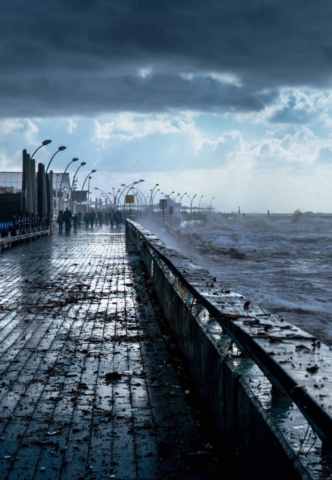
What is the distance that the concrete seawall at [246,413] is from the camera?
2.29m

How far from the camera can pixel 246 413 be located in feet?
9.84

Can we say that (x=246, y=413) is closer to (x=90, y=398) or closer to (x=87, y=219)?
(x=90, y=398)

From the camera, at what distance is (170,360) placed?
19.9 feet

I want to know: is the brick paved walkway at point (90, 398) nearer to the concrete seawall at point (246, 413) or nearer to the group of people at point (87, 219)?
the concrete seawall at point (246, 413)

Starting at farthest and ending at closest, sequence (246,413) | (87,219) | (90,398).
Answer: (87,219), (90,398), (246,413)

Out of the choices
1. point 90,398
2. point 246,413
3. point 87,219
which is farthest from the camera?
point 87,219

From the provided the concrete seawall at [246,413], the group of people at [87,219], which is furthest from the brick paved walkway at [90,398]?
the group of people at [87,219]

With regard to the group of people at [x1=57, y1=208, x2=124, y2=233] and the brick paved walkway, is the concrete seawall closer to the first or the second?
the brick paved walkway

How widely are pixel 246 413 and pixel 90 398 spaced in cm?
215

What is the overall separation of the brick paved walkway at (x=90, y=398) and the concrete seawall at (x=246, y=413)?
0.27 m

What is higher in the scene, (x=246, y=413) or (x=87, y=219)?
(x=246, y=413)

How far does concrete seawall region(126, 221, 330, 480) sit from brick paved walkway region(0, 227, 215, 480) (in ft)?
0.89

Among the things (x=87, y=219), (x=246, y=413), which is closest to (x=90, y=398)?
Result: (x=246, y=413)

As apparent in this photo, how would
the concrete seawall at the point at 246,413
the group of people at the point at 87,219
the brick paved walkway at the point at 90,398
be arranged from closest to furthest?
the concrete seawall at the point at 246,413 < the brick paved walkway at the point at 90,398 < the group of people at the point at 87,219
